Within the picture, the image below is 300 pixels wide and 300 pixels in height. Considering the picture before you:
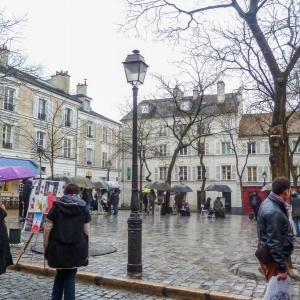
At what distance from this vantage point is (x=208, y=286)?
612 cm

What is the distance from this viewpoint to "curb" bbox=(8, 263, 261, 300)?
18.6 ft

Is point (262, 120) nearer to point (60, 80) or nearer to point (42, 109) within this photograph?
point (42, 109)

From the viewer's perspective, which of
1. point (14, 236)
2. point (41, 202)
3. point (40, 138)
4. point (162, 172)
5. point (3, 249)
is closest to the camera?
point (3, 249)

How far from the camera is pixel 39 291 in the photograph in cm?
598

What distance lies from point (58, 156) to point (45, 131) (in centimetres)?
275

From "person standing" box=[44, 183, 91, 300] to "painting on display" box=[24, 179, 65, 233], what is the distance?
3.09m

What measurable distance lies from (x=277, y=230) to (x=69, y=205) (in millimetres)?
2524

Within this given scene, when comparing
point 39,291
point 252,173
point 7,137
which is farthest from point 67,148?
point 39,291

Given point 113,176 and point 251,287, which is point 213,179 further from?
point 251,287

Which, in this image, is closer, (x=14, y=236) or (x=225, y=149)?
(x=14, y=236)

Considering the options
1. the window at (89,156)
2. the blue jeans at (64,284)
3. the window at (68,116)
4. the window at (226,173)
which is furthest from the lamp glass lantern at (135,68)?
the window at (226,173)

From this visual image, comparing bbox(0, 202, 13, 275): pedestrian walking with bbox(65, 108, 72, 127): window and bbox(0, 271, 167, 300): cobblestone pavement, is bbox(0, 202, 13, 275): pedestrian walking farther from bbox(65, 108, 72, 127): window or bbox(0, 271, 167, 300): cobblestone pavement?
bbox(65, 108, 72, 127): window

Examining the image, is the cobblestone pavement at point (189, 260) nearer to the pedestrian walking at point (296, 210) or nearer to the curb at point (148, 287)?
the curb at point (148, 287)

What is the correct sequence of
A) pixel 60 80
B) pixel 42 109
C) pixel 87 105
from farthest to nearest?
pixel 87 105 → pixel 60 80 → pixel 42 109
